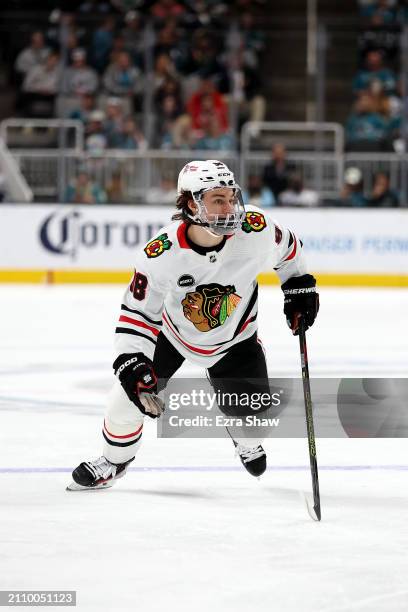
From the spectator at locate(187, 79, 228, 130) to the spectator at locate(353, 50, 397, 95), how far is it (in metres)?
1.82

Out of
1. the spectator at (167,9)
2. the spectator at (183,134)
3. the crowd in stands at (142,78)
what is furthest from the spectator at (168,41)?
the spectator at (167,9)

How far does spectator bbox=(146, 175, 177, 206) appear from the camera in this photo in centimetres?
1274

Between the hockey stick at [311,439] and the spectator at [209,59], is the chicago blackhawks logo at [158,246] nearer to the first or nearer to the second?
the hockey stick at [311,439]

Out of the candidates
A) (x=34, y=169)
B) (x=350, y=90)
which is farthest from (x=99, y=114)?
(x=350, y=90)

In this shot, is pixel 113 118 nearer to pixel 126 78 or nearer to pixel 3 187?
pixel 126 78

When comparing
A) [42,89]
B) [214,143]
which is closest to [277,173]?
[214,143]

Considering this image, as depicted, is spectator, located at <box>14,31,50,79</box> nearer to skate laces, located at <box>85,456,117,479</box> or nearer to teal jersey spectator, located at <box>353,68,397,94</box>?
teal jersey spectator, located at <box>353,68,397,94</box>

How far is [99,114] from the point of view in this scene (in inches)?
546

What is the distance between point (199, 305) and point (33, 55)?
11146mm

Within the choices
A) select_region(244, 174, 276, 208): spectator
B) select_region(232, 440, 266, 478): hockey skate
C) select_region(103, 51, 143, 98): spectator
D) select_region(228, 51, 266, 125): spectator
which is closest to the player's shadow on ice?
select_region(232, 440, 266, 478): hockey skate

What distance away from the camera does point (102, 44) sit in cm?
1463

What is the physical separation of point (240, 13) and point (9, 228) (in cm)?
516

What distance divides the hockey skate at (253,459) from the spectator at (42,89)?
10.7 metres

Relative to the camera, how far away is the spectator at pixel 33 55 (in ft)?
47.6
